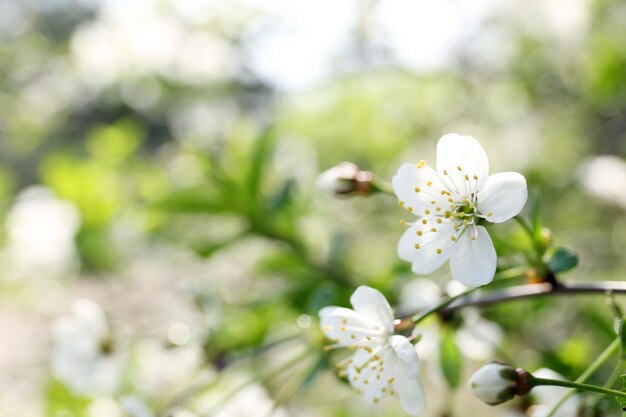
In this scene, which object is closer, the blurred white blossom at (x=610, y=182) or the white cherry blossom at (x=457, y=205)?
the white cherry blossom at (x=457, y=205)

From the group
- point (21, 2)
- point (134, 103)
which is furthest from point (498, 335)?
point (21, 2)

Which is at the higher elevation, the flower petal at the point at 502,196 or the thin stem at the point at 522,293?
the flower petal at the point at 502,196

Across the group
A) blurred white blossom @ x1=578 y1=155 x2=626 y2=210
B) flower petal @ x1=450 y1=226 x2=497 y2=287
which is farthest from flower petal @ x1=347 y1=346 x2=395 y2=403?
blurred white blossom @ x1=578 y1=155 x2=626 y2=210

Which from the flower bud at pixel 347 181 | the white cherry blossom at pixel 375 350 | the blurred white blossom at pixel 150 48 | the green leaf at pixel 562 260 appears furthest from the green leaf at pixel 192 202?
the blurred white blossom at pixel 150 48

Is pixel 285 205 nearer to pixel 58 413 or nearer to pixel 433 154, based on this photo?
pixel 58 413

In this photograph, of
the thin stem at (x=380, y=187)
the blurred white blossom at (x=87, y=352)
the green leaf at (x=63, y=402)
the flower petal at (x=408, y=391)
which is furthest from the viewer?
the green leaf at (x=63, y=402)

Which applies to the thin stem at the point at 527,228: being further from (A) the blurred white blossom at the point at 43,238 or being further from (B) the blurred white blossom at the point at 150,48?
(B) the blurred white blossom at the point at 150,48

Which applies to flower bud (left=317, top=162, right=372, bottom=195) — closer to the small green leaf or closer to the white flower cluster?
the white flower cluster

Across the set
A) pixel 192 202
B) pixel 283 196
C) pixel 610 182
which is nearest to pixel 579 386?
pixel 283 196
